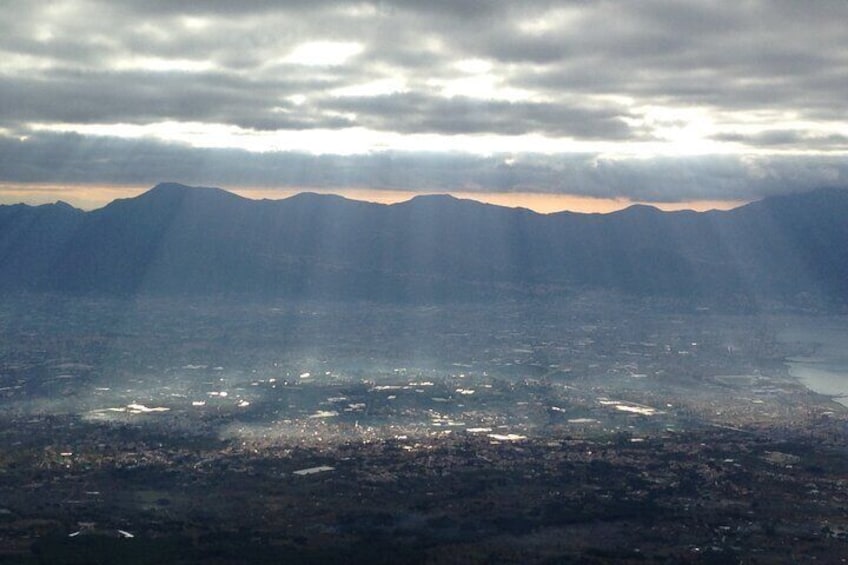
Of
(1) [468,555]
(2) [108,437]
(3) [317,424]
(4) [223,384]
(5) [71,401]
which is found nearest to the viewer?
(1) [468,555]

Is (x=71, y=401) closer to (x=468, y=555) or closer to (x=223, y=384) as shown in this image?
(x=223, y=384)

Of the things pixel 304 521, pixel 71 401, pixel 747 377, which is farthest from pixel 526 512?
pixel 747 377

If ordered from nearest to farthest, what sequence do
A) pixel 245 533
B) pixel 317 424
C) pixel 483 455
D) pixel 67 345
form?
pixel 245 533 < pixel 483 455 < pixel 317 424 < pixel 67 345

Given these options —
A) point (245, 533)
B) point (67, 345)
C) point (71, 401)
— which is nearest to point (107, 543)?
point (245, 533)

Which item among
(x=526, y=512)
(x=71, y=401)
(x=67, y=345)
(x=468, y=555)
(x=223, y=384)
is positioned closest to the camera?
(x=468, y=555)

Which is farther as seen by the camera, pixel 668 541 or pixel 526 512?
pixel 526 512

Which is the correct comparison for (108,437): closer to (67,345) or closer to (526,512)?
(526,512)
